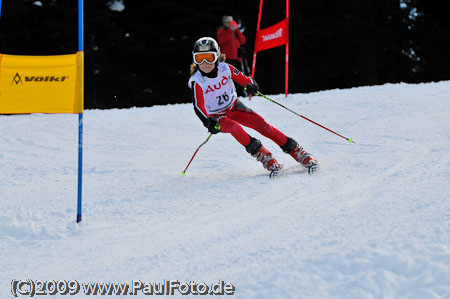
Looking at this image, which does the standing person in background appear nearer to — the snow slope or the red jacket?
the red jacket

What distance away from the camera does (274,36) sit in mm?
9578

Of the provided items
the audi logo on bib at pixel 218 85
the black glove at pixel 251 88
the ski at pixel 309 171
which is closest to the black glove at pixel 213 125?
the audi logo on bib at pixel 218 85

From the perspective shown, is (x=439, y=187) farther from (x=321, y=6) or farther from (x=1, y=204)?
(x=321, y=6)

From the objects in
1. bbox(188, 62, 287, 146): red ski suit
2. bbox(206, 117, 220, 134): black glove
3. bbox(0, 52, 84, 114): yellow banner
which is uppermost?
bbox(0, 52, 84, 114): yellow banner

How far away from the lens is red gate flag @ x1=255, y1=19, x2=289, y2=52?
366 inches

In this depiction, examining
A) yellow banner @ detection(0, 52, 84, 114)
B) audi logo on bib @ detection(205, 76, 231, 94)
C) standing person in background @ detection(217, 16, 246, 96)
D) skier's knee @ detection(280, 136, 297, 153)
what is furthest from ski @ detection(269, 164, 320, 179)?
standing person in background @ detection(217, 16, 246, 96)

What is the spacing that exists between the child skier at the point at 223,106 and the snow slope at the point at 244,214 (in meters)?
0.25

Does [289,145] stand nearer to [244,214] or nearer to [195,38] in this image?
[244,214]

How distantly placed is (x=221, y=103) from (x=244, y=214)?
1.62m

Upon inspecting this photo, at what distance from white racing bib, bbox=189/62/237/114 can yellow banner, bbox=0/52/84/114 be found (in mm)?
1495

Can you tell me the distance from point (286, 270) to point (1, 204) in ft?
9.01

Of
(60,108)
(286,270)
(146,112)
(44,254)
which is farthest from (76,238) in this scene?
(146,112)

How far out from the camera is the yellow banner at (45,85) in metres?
3.62

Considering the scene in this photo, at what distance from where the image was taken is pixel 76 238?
3.51 m
